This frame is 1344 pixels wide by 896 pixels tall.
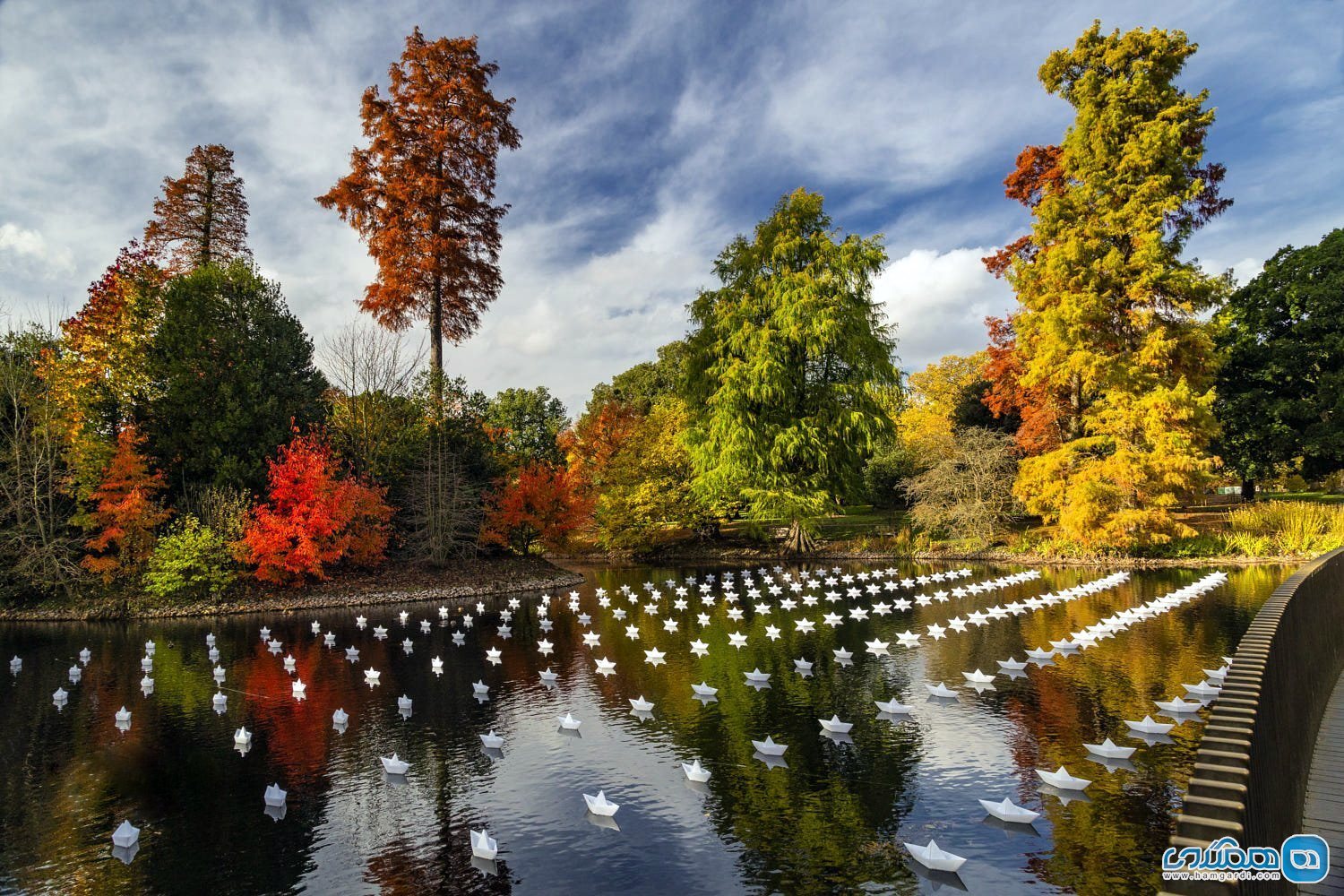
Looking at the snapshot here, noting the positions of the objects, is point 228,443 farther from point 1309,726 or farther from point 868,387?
point 1309,726

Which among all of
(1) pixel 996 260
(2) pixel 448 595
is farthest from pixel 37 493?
(1) pixel 996 260

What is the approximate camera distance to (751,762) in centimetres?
824

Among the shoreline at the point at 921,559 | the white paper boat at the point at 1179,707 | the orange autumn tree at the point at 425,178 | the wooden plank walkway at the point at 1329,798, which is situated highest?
the orange autumn tree at the point at 425,178

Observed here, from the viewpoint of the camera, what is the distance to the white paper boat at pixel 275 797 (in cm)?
749

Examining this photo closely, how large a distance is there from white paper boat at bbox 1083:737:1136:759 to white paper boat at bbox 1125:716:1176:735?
0.87m

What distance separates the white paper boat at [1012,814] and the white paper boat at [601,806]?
3.65 meters

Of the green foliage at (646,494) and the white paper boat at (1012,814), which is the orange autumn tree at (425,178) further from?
the white paper boat at (1012,814)

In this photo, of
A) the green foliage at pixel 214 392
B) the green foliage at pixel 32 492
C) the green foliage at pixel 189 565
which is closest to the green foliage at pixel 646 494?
the green foliage at pixel 214 392

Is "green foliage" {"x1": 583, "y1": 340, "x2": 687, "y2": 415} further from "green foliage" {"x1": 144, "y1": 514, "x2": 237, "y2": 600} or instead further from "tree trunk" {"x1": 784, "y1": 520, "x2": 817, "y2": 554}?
"green foliage" {"x1": 144, "y1": 514, "x2": 237, "y2": 600}

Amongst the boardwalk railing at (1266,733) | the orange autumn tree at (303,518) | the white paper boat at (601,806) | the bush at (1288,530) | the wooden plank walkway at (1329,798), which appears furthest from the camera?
the bush at (1288,530)

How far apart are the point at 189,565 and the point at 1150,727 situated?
25735 mm

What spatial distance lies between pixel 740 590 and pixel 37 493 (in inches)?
959

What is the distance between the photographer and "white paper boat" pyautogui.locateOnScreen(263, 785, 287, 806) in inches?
295
